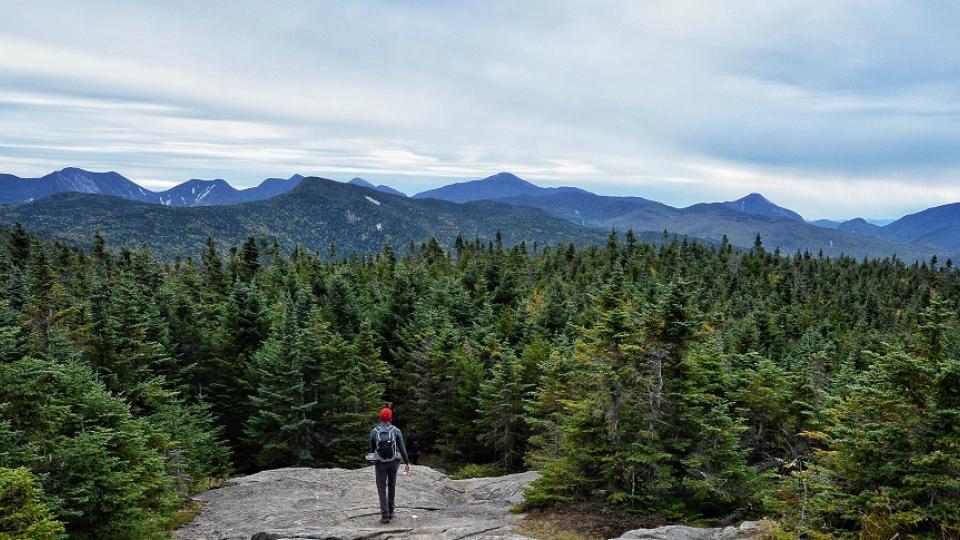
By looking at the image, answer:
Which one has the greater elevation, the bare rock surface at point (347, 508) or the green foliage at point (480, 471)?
the bare rock surface at point (347, 508)

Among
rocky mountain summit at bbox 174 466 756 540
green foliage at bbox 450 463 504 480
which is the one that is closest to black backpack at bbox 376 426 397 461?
rocky mountain summit at bbox 174 466 756 540

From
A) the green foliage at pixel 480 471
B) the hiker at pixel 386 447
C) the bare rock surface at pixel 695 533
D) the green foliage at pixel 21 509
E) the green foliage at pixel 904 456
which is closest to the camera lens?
the green foliage at pixel 21 509

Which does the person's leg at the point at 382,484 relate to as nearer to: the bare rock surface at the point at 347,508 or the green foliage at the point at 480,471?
the bare rock surface at the point at 347,508

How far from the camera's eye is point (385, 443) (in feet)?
44.5

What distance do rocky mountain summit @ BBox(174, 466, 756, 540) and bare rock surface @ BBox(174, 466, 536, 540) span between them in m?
0.02

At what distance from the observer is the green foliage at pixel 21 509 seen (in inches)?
377

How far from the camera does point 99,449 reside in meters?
12.9

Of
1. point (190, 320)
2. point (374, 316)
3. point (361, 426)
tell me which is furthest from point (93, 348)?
point (374, 316)

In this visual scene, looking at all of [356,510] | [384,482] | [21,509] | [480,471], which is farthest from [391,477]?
[480,471]

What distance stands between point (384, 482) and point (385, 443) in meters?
1.33

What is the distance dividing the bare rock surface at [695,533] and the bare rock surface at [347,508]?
121 inches

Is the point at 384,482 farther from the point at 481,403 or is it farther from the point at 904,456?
the point at 481,403

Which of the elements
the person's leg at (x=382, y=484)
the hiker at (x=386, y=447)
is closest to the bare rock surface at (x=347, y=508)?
the person's leg at (x=382, y=484)

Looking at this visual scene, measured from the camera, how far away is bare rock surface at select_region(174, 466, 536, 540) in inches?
543
